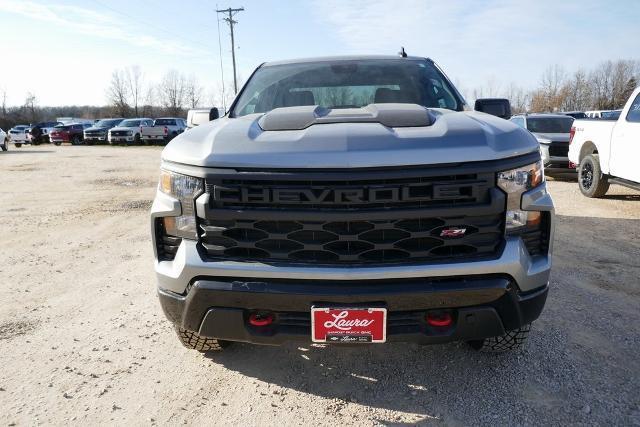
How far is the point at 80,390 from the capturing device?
2.51 metres

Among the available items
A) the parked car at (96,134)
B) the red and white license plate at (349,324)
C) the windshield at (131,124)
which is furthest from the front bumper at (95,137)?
the red and white license plate at (349,324)

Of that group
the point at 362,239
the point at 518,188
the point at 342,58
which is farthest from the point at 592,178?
the point at 362,239

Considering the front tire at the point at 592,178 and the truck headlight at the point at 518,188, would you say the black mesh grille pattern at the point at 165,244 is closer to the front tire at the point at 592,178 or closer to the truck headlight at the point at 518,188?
the truck headlight at the point at 518,188

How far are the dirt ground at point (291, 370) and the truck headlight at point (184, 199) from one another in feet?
2.79

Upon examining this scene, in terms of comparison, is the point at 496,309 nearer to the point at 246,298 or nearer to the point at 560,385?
the point at 560,385

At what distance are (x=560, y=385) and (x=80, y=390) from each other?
270 centimetres

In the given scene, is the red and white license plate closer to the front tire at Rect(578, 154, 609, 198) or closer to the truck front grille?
the truck front grille

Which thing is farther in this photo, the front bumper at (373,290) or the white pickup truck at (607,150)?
the white pickup truck at (607,150)

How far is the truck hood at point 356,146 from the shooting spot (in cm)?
198

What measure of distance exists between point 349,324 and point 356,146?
82cm

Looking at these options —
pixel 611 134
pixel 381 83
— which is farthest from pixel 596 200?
pixel 381 83

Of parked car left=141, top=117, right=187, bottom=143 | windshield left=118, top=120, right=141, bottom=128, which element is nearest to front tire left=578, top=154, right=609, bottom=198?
parked car left=141, top=117, right=187, bottom=143

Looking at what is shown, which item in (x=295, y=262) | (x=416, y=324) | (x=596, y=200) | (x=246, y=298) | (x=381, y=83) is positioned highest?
(x=381, y=83)

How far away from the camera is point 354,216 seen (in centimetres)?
200
